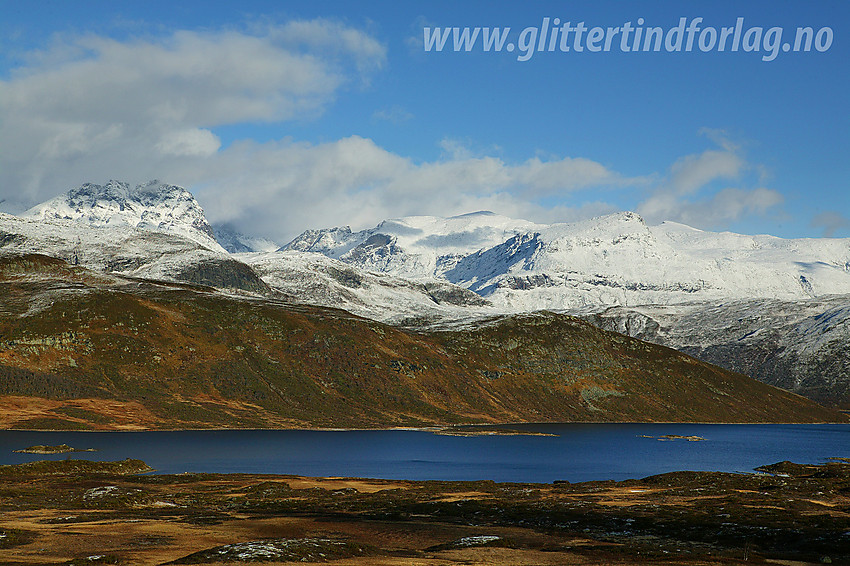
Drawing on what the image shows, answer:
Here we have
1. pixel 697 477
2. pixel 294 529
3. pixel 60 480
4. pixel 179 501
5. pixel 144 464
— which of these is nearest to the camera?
pixel 294 529

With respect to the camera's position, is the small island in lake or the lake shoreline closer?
the lake shoreline

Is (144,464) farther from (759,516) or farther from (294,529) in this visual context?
(759,516)

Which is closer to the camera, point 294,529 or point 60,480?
point 294,529

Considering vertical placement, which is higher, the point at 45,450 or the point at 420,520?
the point at 45,450

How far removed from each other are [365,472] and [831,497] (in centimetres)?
8186

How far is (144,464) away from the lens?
151125mm

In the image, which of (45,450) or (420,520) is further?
(45,450)

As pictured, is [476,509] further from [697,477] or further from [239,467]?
[239,467]

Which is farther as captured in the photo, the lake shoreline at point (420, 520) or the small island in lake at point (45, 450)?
the small island in lake at point (45, 450)

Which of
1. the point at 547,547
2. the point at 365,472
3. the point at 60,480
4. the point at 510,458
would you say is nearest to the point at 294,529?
the point at 547,547

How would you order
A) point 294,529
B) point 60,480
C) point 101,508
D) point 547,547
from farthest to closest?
point 60,480 → point 101,508 → point 294,529 → point 547,547

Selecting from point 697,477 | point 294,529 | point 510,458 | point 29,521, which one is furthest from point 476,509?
point 510,458

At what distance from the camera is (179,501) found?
326ft

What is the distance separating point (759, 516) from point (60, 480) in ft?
322
